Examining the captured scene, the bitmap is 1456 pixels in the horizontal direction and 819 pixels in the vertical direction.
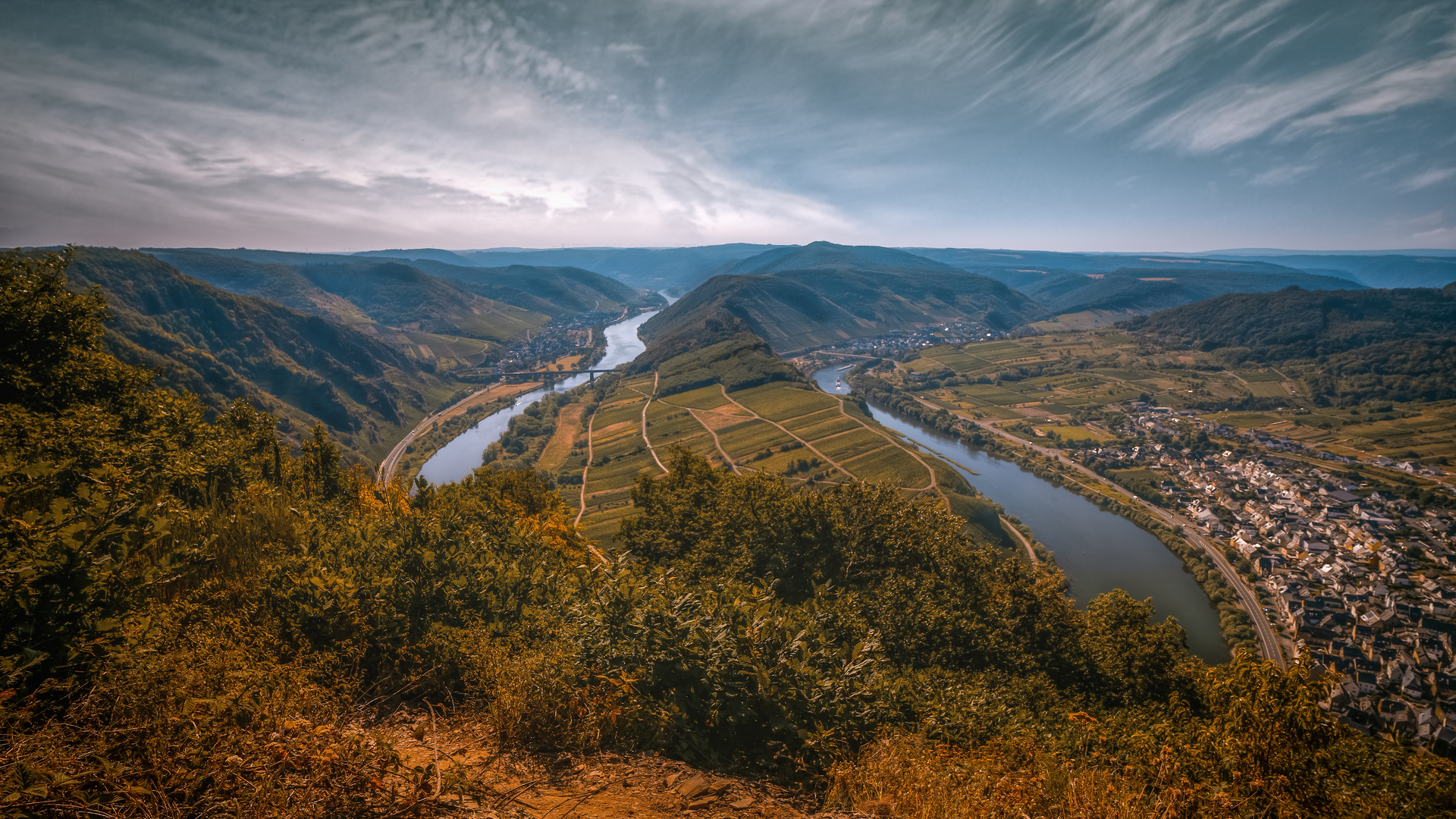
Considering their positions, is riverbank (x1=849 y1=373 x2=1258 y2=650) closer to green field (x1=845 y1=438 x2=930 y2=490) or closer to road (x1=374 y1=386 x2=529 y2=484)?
green field (x1=845 y1=438 x2=930 y2=490)

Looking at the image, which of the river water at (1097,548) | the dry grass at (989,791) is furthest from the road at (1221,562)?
the dry grass at (989,791)

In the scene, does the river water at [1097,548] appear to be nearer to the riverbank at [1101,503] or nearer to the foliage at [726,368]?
the riverbank at [1101,503]

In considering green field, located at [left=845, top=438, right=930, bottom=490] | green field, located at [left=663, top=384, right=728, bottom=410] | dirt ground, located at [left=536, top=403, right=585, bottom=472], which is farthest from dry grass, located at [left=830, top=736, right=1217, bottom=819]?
green field, located at [left=663, top=384, right=728, bottom=410]

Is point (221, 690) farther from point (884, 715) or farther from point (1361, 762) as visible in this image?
point (1361, 762)

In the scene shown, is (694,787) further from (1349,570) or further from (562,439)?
(562,439)

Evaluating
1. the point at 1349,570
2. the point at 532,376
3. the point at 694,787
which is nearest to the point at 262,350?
the point at 532,376
